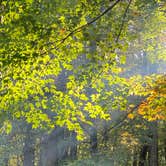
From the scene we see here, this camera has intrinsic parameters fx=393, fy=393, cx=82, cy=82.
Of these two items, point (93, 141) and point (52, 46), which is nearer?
point (52, 46)

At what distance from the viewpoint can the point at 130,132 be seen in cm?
2697

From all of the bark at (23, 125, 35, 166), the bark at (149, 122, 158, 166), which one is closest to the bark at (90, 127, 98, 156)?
the bark at (149, 122, 158, 166)

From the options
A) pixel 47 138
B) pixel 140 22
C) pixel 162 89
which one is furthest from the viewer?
pixel 47 138

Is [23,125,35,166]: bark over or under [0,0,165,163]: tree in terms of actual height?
under

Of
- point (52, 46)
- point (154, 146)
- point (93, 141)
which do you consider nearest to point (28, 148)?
point (93, 141)

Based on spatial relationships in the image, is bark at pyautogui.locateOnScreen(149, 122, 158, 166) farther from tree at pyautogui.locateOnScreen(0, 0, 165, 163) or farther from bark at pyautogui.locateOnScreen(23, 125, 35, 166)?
tree at pyautogui.locateOnScreen(0, 0, 165, 163)

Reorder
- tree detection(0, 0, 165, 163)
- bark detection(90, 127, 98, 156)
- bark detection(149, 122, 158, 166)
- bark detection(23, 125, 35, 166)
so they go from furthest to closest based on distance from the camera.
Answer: bark detection(23, 125, 35, 166), bark detection(90, 127, 98, 156), bark detection(149, 122, 158, 166), tree detection(0, 0, 165, 163)

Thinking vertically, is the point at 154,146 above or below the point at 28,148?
above

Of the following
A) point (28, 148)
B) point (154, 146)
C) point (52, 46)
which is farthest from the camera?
point (28, 148)

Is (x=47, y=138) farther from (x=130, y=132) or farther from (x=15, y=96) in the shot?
(x=15, y=96)

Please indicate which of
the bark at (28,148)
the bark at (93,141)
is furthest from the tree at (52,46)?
the bark at (28,148)

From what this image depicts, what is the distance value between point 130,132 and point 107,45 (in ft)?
61.0

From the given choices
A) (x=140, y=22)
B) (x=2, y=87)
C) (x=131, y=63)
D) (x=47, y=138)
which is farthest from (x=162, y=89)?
(x=131, y=63)

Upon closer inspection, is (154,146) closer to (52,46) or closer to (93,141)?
(93,141)
